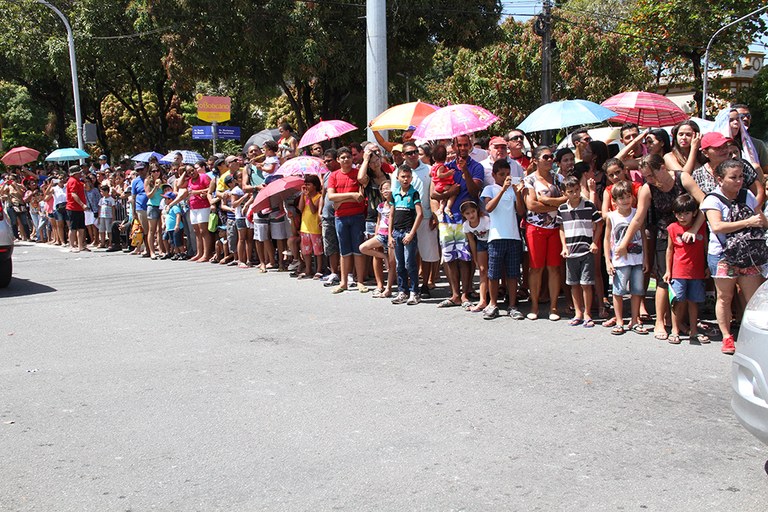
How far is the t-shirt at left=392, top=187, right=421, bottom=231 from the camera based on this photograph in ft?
30.5

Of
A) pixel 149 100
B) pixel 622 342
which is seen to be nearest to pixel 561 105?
pixel 622 342

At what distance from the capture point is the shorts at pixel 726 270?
21.5 ft

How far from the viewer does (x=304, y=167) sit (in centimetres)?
1122

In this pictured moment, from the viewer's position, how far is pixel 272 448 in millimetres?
4746

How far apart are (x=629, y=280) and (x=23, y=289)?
8.88 metres

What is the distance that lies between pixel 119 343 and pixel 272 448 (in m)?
3.63

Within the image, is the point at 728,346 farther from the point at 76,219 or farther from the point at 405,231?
the point at 76,219

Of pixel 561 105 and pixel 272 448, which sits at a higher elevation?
pixel 561 105

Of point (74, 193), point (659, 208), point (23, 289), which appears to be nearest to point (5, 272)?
point (23, 289)

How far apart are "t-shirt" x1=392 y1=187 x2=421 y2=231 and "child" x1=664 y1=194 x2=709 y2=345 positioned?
321 cm

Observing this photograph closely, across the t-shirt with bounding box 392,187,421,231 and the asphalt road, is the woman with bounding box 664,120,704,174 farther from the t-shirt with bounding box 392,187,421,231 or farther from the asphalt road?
the t-shirt with bounding box 392,187,421,231

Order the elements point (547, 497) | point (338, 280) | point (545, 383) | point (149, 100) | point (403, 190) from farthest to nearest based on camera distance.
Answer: point (149, 100)
point (338, 280)
point (403, 190)
point (545, 383)
point (547, 497)

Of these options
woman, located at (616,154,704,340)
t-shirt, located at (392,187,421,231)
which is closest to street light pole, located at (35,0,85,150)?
t-shirt, located at (392,187,421,231)

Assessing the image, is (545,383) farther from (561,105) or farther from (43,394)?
(561,105)
